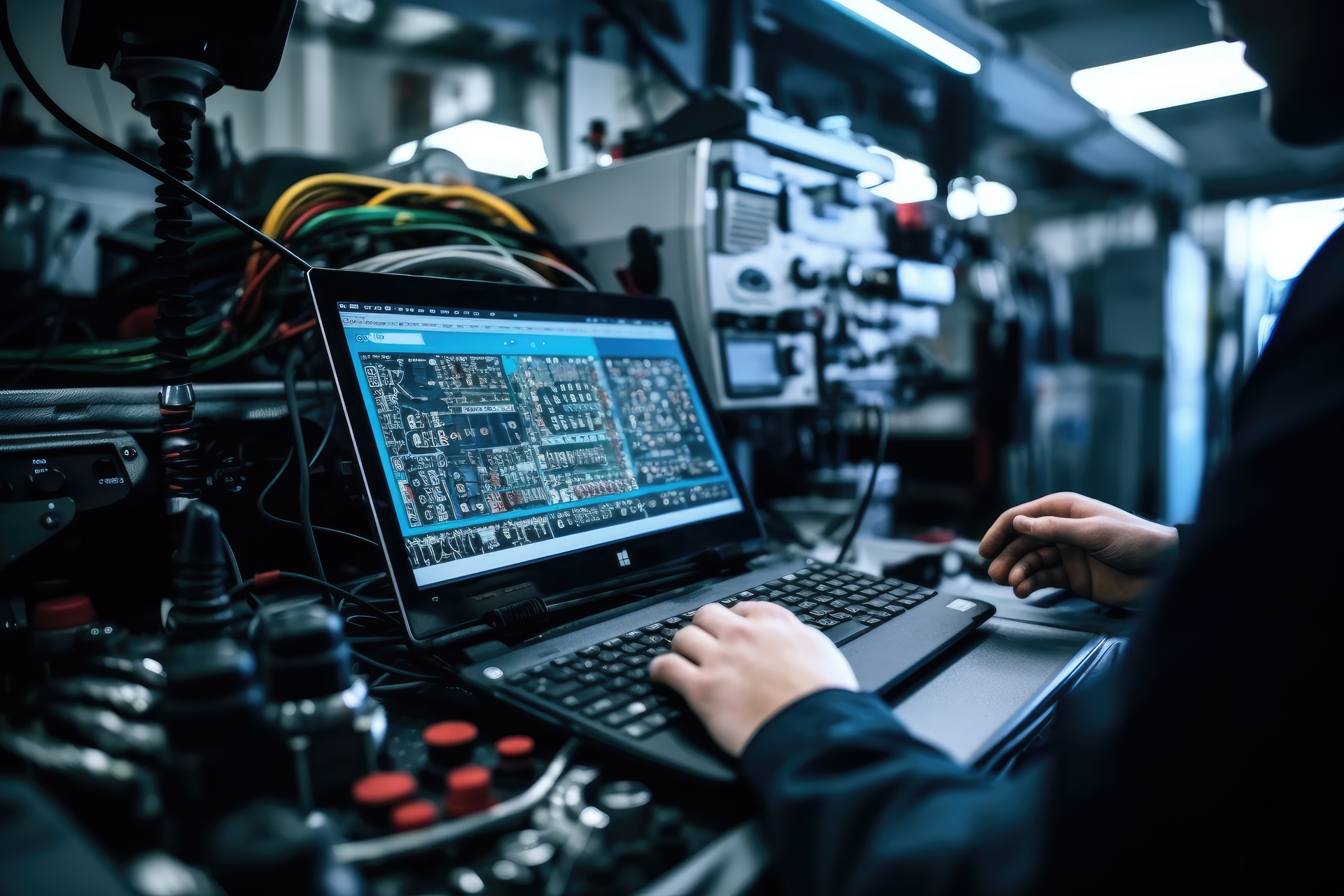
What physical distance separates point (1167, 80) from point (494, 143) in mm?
3607

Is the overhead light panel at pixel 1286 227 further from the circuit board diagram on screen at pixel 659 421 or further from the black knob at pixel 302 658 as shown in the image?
the black knob at pixel 302 658

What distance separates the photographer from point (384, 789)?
422 millimetres

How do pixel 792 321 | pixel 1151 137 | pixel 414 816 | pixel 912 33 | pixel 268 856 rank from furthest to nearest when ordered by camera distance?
pixel 1151 137, pixel 912 33, pixel 792 321, pixel 414 816, pixel 268 856

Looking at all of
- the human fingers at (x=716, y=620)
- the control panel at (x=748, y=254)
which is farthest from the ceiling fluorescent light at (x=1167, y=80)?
the human fingers at (x=716, y=620)

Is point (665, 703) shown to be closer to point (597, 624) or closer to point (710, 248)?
point (597, 624)

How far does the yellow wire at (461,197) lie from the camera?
107 cm

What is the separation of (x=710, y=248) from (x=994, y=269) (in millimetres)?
1716

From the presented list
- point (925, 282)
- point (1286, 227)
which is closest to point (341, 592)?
point (925, 282)

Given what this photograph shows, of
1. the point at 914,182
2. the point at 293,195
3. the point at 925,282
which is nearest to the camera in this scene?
the point at 293,195

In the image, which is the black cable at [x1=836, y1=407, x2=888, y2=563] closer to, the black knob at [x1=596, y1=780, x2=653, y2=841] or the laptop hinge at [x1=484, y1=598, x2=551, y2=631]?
the laptop hinge at [x1=484, y1=598, x2=551, y2=631]

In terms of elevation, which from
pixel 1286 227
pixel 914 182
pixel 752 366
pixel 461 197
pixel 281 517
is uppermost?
pixel 1286 227

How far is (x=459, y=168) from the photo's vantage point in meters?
1.37

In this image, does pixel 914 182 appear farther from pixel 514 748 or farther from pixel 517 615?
pixel 514 748

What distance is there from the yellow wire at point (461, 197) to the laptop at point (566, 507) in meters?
0.36
